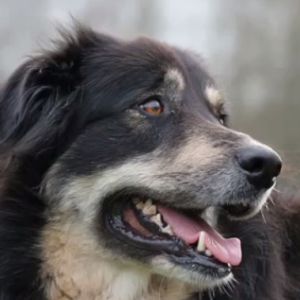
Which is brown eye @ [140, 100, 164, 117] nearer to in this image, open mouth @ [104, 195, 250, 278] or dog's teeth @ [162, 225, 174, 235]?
open mouth @ [104, 195, 250, 278]

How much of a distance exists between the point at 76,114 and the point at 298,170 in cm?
137

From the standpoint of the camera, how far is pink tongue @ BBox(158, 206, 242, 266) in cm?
417

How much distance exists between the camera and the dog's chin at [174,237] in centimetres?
411

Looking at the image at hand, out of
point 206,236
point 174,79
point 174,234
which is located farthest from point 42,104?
point 206,236

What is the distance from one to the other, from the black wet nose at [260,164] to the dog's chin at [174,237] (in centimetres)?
8

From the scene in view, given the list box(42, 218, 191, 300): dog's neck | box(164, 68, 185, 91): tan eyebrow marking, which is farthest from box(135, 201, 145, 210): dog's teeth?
box(164, 68, 185, 91): tan eyebrow marking

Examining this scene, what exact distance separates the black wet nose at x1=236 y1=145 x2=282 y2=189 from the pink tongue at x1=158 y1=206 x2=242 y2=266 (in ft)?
1.07

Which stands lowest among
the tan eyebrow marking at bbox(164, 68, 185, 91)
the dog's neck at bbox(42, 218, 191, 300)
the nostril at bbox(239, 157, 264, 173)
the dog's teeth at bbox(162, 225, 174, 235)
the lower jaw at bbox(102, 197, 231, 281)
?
the dog's neck at bbox(42, 218, 191, 300)

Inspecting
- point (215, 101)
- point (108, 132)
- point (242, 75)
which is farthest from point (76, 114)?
point (242, 75)

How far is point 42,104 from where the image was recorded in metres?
4.36

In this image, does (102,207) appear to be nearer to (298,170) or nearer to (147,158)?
(147,158)

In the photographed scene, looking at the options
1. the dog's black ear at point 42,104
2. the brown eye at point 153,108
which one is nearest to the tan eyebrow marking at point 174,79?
the brown eye at point 153,108

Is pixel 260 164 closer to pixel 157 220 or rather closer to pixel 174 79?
pixel 157 220

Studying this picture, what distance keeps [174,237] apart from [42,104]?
88 centimetres
